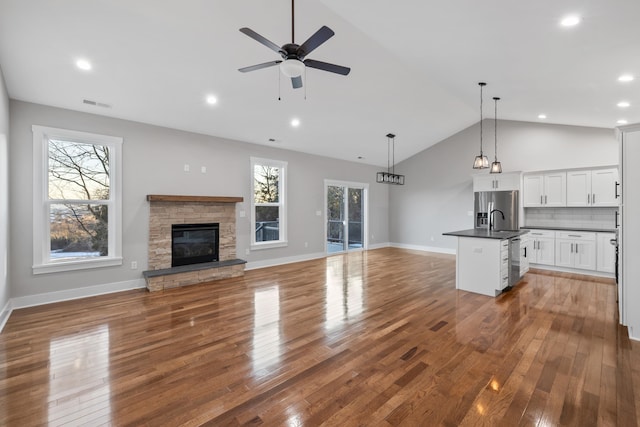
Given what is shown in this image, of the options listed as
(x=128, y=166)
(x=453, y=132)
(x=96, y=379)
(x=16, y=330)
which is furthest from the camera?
(x=453, y=132)

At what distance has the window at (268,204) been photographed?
21.2 feet

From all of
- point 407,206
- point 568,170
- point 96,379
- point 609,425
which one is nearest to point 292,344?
point 96,379

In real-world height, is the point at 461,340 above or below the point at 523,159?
below

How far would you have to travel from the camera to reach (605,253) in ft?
17.8

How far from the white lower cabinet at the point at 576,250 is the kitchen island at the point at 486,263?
1.97 meters

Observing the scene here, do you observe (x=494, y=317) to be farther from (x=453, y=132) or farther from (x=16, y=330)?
(x=453, y=132)

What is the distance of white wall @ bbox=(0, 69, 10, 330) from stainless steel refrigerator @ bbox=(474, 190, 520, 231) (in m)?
8.10

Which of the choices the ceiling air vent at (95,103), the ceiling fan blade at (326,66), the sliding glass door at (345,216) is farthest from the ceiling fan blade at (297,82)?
the sliding glass door at (345,216)

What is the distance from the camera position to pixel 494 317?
3484 millimetres

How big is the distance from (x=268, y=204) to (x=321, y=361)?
183 inches

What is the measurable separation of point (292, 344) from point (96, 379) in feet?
5.21

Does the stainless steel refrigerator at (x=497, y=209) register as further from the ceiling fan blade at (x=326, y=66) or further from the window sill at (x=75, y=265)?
the window sill at (x=75, y=265)

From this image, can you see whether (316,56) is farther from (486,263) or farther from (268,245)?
(268,245)

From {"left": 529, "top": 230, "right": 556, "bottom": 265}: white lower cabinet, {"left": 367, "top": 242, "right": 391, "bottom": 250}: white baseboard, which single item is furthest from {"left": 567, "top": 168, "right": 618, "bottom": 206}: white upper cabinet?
{"left": 367, "top": 242, "right": 391, "bottom": 250}: white baseboard
